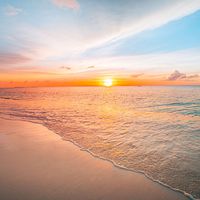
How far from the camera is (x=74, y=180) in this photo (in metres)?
5.18

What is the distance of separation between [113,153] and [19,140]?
4.86m

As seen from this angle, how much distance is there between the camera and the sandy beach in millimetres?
4518

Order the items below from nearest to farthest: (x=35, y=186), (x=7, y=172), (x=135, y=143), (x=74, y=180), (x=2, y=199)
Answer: (x=2, y=199)
(x=35, y=186)
(x=74, y=180)
(x=7, y=172)
(x=135, y=143)

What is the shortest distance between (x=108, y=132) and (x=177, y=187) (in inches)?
247

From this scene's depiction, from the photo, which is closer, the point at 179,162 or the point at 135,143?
the point at 179,162

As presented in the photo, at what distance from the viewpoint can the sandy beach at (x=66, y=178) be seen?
4.52 m

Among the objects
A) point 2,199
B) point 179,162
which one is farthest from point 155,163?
point 2,199

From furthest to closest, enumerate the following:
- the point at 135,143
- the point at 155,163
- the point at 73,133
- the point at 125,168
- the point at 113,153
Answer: the point at 73,133, the point at 135,143, the point at 113,153, the point at 155,163, the point at 125,168

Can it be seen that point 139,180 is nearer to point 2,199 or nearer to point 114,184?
point 114,184

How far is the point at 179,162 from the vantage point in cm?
656

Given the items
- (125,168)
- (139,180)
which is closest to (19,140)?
(125,168)

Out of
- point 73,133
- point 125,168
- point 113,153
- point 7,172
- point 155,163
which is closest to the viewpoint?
point 7,172

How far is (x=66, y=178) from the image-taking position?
17.3 feet

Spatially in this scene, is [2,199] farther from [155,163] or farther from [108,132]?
[108,132]
